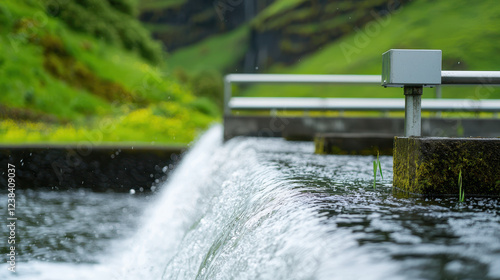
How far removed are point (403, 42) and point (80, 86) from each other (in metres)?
32.9

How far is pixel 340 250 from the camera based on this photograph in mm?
1941

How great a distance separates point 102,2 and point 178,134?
1206 cm

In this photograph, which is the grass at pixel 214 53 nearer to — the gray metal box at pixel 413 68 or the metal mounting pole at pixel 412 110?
the metal mounting pole at pixel 412 110

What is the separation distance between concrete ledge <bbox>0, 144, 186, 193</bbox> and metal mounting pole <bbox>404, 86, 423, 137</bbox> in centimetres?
787

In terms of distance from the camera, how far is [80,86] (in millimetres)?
20703

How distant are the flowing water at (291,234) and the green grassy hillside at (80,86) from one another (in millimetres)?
8829

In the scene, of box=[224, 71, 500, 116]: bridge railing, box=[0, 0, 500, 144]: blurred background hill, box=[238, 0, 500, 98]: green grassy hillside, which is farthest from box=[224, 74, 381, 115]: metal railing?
box=[238, 0, 500, 98]: green grassy hillside

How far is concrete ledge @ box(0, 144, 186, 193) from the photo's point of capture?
10250 millimetres

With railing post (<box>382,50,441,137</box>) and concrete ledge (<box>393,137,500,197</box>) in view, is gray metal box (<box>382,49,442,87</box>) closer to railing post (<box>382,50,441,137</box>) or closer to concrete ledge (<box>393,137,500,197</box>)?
railing post (<box>382,50,441,137</box>)

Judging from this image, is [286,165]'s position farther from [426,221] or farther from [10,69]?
[10,69]

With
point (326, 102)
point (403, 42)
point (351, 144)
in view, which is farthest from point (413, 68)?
point (403, 42)

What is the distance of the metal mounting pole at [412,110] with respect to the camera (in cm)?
312

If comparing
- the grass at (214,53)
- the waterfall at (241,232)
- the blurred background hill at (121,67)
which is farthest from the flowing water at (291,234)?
the grass at (214,53)

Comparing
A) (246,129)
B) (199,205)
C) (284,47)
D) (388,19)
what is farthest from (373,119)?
(284,47)
